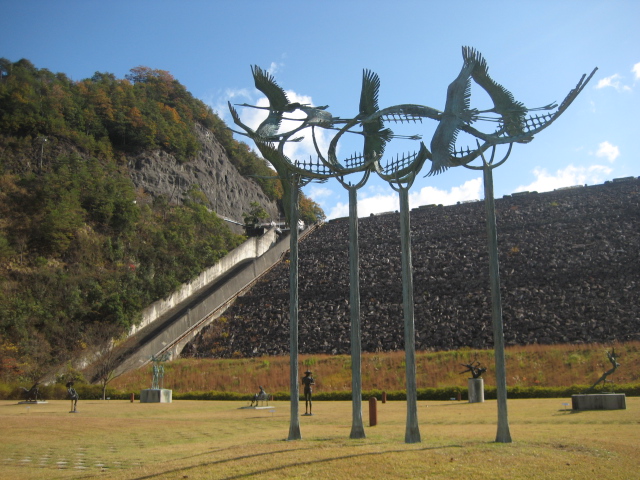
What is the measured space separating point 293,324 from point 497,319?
345 cm

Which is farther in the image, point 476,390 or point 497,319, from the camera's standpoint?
point 476,390

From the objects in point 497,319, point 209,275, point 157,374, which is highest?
point 209,275

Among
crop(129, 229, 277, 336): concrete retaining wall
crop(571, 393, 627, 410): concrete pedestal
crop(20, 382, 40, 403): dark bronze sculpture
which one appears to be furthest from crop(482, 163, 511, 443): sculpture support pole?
crop(129, 229, 277, 336): concrete retaining wall

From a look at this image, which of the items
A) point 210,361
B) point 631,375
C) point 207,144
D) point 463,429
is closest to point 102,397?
point 210,361

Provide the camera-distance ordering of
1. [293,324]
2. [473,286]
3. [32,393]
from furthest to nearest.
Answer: [473,286] < [32,393] < [293,324]

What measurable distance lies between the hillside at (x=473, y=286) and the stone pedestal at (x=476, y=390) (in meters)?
8.88

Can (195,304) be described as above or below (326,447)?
above

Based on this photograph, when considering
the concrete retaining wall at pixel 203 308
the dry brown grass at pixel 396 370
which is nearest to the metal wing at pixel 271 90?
the dry brown grass at pixel 396 370

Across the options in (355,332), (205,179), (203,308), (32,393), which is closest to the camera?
(355,332)

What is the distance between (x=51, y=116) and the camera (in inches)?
1860

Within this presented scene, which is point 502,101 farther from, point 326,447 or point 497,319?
point 326,447

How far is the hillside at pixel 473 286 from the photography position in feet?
94.5

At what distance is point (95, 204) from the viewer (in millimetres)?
40250

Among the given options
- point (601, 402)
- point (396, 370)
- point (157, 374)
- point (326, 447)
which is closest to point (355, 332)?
point (326, 447)
